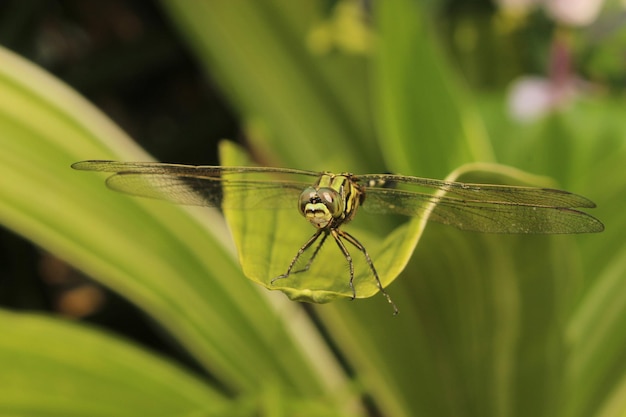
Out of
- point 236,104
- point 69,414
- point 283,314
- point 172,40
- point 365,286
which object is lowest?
point 365,286

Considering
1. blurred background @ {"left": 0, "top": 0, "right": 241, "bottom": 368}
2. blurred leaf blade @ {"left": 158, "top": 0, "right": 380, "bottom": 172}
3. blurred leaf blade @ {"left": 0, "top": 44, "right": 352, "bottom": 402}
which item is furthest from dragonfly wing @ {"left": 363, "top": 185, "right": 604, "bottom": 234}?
blurred background @ {"left": 0, "top": 0, "right": 241, "bottom": 368}

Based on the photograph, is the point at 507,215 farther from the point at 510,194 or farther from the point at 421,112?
the point at 421,112

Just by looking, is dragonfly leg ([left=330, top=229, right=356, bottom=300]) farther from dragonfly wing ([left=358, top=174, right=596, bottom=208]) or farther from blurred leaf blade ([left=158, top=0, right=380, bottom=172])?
blurred leaf blade ([left=158, top=0, right=380, bottom=172])

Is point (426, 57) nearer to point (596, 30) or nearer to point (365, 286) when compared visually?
point (596, 30)

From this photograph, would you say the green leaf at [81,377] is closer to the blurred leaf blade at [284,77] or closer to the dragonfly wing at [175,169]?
the dragonfly wing at [175,169]

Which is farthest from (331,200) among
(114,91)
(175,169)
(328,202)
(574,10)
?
(114,91)

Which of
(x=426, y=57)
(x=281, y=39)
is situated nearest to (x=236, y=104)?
(x=281, y=39)
